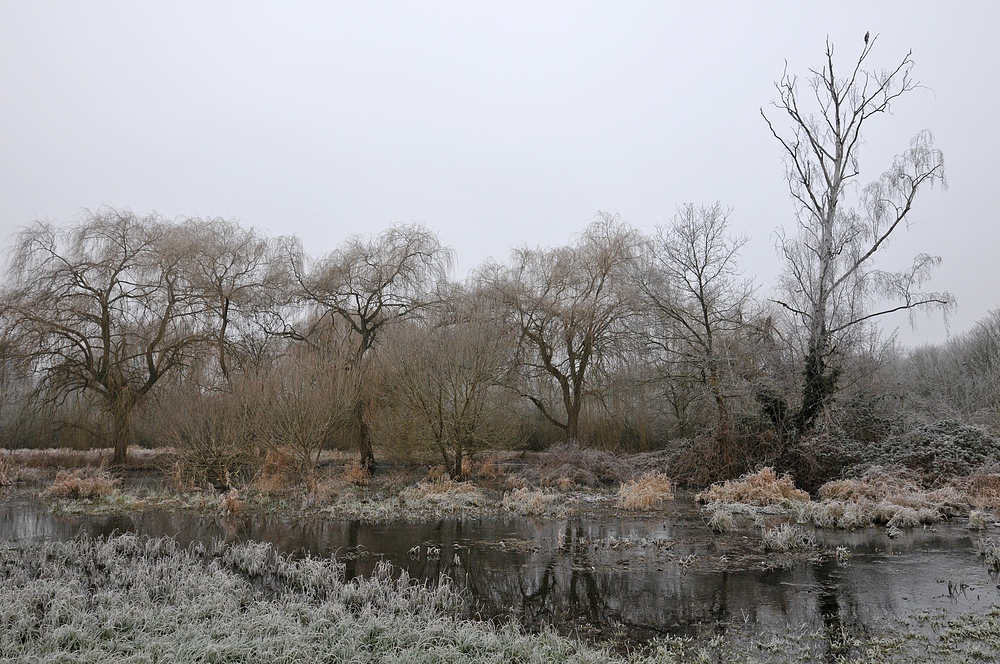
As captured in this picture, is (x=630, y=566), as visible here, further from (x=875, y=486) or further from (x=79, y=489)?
(x=79, y=489)

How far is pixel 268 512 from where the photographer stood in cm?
1419

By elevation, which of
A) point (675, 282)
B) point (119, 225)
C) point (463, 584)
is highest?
point (119, 225)

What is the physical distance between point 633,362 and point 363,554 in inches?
626

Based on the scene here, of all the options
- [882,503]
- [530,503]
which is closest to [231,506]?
[530,503]

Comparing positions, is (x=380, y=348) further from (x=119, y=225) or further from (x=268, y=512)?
(x=119, y=225)

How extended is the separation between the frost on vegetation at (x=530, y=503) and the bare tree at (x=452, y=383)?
351cm

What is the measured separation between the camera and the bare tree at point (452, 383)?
719 inches

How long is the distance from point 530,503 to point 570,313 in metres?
11.2

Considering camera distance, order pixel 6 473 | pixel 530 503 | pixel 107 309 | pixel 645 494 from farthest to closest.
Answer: pixel 107 309 < pixel 6 473 < pixel 645 494 < pixel 530 503

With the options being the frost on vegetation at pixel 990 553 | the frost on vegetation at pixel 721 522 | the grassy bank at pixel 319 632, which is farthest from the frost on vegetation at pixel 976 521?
the grassy bank at pixel 319 632

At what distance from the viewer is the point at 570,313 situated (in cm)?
2456

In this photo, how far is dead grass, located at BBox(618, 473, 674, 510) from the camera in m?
14.8

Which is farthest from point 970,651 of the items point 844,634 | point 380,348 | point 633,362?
point 633,362

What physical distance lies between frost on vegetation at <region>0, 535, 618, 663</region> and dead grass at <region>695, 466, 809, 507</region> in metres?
9.31
